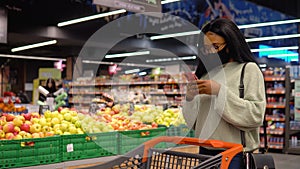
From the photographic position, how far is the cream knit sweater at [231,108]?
1.64m

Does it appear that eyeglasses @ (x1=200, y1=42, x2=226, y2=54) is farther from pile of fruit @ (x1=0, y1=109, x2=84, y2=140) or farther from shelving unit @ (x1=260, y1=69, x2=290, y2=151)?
shelving unit @ (x1=260, y1=69, x2=290, y2=151)

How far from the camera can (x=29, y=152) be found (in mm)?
2666

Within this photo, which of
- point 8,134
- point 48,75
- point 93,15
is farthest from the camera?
point 48,75

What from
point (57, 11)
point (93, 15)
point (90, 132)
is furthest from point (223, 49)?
point (57, 11)

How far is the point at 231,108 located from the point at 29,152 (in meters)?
1.63

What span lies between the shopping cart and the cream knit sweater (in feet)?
0.36

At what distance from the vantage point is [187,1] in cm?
1207

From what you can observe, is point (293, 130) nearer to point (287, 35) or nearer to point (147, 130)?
point (147, 130)

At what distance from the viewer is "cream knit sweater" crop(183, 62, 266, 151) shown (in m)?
1.64

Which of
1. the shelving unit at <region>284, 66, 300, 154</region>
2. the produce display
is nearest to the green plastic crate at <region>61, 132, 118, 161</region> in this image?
the produce display

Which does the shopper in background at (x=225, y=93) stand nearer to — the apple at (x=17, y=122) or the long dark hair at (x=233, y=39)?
the long dark hair at (x=233, y=39)

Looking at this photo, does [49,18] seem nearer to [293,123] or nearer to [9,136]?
[293,123]

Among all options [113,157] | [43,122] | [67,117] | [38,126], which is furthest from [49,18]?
[113,157]

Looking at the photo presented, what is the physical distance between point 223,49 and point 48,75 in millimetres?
13863
